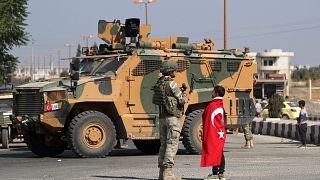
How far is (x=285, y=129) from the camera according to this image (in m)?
29.1

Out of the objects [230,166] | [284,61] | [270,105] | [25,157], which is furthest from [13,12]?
[284,61]

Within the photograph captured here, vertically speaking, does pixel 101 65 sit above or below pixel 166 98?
above

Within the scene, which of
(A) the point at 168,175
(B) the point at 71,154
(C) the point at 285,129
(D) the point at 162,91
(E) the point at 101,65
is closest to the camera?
(A) the point at 168,175

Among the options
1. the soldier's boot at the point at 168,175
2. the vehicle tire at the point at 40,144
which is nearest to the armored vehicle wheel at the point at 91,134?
the vehicle tire at the point at 40,144

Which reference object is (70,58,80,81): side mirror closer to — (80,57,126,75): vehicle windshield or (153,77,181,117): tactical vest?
(80,57,126,75): vehicle windshield

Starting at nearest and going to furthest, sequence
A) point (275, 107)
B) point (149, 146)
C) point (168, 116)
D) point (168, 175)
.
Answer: point (168, 175) → point (168, 116) → point (149, 146) → point (275, 107)

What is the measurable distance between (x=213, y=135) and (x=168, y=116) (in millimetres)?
733

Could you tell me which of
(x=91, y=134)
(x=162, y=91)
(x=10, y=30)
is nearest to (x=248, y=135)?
(x=91, y=134)

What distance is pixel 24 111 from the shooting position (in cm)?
1680

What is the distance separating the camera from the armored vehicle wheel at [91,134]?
639 inches

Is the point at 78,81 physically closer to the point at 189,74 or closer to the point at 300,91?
the point at 189,74

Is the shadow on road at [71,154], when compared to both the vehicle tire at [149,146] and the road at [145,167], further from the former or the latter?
the road at [145,167]

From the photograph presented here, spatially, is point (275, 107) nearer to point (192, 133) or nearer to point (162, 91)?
point (192, 133)

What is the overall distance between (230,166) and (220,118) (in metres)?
2.84
